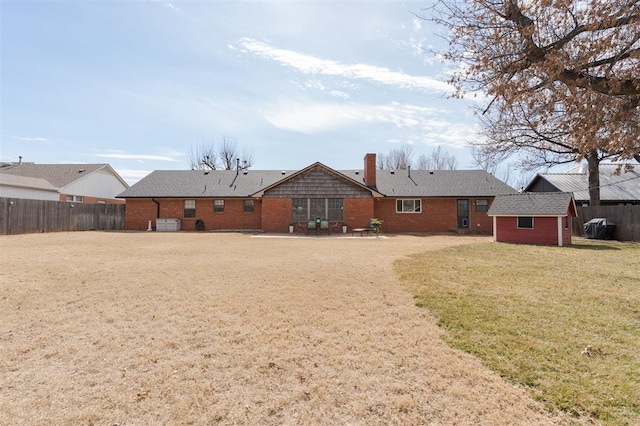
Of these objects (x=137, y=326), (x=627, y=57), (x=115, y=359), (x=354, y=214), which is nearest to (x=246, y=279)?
(x=137, y=326)

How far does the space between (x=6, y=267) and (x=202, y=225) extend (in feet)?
51.9

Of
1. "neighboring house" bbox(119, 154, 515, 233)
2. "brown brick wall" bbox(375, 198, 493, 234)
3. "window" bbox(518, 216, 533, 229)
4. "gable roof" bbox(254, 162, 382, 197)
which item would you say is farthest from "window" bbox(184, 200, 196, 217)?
"window" bbox(518, 216, 533, 229)

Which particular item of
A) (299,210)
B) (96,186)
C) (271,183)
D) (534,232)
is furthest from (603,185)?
(96,186)

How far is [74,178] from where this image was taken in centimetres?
3027

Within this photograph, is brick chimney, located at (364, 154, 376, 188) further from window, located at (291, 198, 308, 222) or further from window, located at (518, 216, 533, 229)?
window, located at (518, 216, 533, 229)

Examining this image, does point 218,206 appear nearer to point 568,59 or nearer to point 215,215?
point 215,215

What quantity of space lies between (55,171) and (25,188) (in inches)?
266

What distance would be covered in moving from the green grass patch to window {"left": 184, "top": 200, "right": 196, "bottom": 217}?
1943 centimetres

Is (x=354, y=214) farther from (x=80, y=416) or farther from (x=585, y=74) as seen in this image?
(x=80, y=416)

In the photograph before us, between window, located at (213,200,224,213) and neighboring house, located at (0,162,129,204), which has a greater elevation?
neighboring house, located at (0,162,129,204)

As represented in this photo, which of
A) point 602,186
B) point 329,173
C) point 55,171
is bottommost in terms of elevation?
point 602,186

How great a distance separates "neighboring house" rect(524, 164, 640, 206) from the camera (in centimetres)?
2552

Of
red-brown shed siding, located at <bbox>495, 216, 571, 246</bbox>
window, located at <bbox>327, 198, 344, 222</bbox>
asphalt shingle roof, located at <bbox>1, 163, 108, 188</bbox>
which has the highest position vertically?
asphalt shingle roof, located at <bbox>1, 163, 108, 188</bbox>

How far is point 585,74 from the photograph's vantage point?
15.6ft
